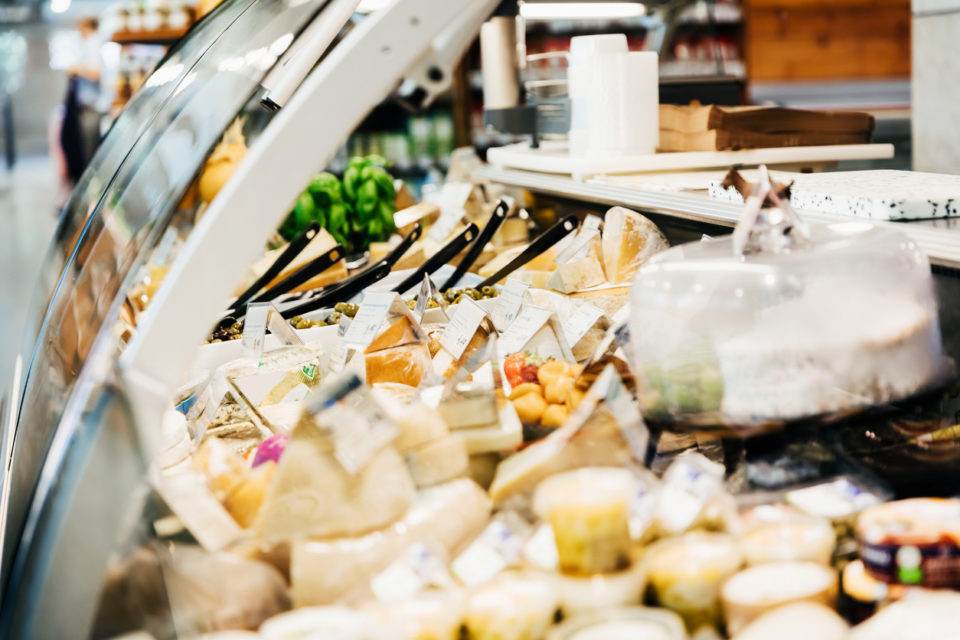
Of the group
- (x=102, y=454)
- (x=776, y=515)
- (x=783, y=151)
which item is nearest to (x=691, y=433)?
(x=776, y=515)

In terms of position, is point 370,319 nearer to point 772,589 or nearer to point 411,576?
point 411,576

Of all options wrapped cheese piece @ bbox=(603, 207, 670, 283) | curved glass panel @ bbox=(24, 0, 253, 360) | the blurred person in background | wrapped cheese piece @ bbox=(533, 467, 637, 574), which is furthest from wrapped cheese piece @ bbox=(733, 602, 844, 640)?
the blurred person in background

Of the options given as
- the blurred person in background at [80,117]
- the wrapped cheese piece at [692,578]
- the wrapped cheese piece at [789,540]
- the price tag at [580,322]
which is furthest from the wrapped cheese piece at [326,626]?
the blurred person in background at [80,117]

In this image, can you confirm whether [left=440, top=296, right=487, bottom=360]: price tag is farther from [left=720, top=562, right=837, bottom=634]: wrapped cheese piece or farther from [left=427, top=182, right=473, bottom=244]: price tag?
[left=427, top=182, right=473, bottom=244]: price tag

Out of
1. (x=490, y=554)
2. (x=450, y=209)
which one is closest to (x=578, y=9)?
(x=450, y=209)

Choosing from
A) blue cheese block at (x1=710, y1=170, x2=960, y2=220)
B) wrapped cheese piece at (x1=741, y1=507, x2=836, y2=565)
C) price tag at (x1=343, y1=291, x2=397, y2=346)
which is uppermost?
blue cheese block at (x1=710, y1=170, x2=960, y2=220)

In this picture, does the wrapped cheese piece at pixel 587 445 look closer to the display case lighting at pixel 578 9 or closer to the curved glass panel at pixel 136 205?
the curved glass panel at pixel 136 205

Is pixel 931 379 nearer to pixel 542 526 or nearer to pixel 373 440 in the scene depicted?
pixel 542 526

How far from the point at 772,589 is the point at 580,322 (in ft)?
2.60

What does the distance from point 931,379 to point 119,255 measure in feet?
4.09

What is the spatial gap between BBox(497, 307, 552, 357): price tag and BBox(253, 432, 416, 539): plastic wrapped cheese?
2.16 feet

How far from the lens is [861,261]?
1058mm

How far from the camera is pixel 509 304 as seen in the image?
173 cm

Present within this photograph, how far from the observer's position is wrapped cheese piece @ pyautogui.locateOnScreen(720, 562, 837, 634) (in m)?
0.84
